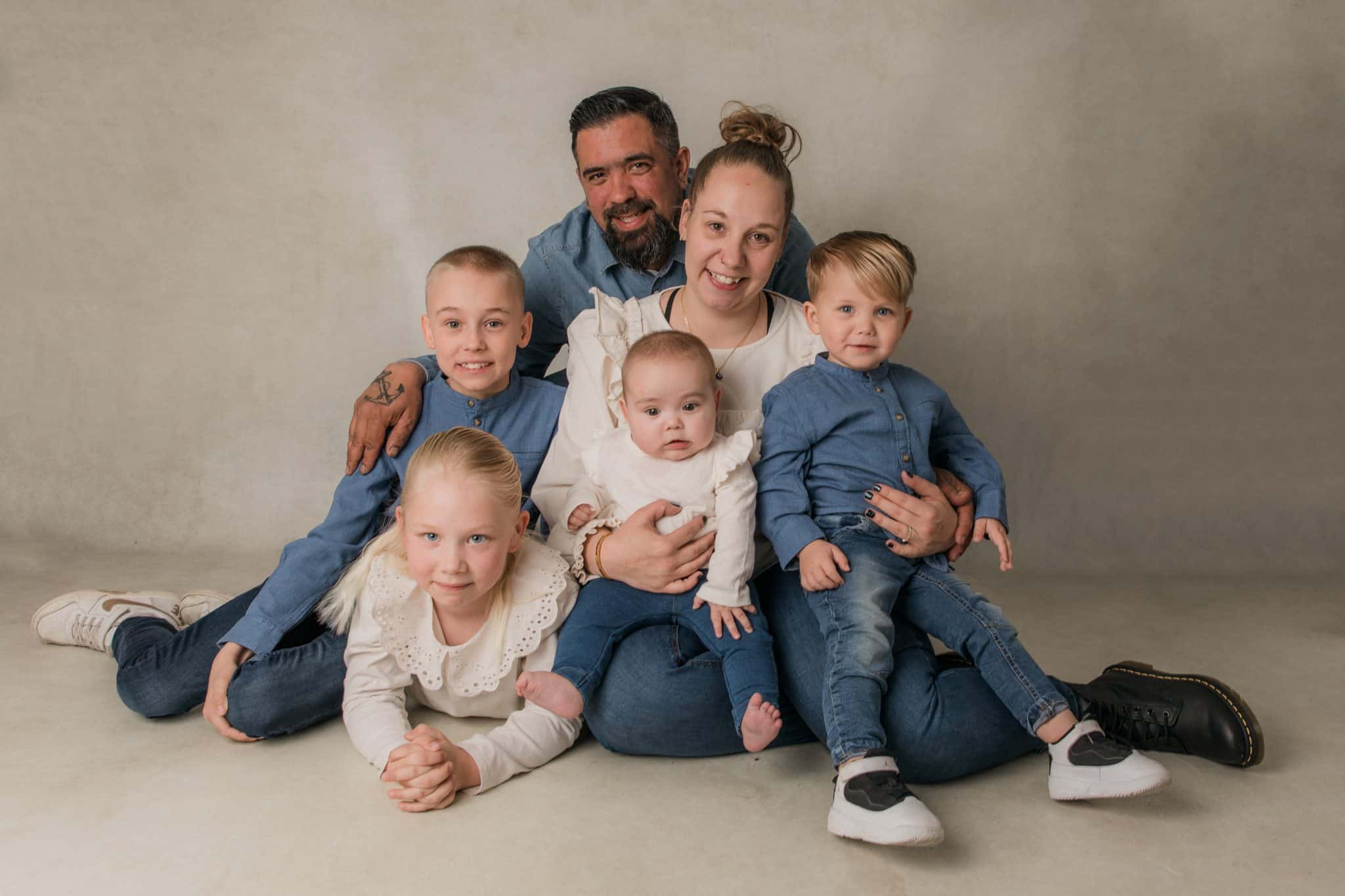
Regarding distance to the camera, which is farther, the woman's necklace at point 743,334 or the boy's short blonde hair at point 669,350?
the woman's necklace at point 743,334

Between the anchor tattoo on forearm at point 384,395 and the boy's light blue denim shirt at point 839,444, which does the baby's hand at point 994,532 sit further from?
the anchor tattoo on forearm at point 384,395

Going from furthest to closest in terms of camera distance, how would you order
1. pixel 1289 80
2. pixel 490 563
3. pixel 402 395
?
1. pixel 1289 80
2. pixel 402 395
3. pixel 490 563

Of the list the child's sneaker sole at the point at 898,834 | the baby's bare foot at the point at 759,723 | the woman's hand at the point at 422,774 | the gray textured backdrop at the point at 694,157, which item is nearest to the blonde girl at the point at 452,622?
the woman's hand at the point at 422,774

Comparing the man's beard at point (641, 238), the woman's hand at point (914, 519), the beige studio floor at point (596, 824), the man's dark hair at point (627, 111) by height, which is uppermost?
the man's dark hair at point (627, 111)

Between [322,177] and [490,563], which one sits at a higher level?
[322,177]

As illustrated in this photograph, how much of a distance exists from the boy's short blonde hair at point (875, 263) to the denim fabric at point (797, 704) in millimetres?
675

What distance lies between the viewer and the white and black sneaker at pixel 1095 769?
2127mm

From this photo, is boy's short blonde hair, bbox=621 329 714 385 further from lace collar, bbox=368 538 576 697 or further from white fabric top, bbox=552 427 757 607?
lace collar, bbox=368 538 576 697

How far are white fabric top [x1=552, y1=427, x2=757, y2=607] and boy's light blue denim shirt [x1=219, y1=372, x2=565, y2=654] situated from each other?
8.7 inches

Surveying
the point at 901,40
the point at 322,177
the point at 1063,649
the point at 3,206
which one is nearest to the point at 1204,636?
the point at 1063,649

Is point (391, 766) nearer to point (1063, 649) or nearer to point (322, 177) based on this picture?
point (1063, 649)

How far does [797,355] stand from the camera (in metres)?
2.77

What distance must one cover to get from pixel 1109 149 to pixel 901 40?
Result: 76cm

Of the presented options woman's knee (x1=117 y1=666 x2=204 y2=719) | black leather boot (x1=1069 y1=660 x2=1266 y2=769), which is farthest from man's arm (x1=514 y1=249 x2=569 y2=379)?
black leather boot (x1=1069 y1=660 x2=1266 y2=769)
